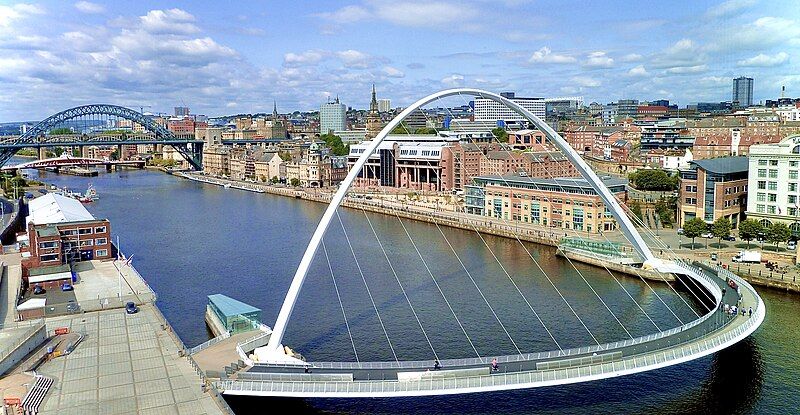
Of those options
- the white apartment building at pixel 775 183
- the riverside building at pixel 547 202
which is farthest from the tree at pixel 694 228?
the riverside building at pixel 547 202

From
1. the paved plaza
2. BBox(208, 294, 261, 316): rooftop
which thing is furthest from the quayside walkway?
BBox(208, 294, 261, 316): rooftop

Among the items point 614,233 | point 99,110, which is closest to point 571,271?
point 614,233

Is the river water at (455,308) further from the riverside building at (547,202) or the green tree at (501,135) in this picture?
the green tree at (501,135)

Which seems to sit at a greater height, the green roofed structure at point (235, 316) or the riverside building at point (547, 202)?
the riverside building at point (547, 202)

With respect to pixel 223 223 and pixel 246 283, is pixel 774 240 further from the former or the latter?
pixel 223 223

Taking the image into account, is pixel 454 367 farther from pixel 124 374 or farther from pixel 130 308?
pixel 130 308

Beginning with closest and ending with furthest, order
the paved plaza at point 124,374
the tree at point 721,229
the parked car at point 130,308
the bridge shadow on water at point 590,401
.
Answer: the paved plaza at point 124,374, the bridge shadow on water at point 590,401, the parked car at point 130,308, the tree at point 721,229

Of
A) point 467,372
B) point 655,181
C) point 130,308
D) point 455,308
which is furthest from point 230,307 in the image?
point 655,181
